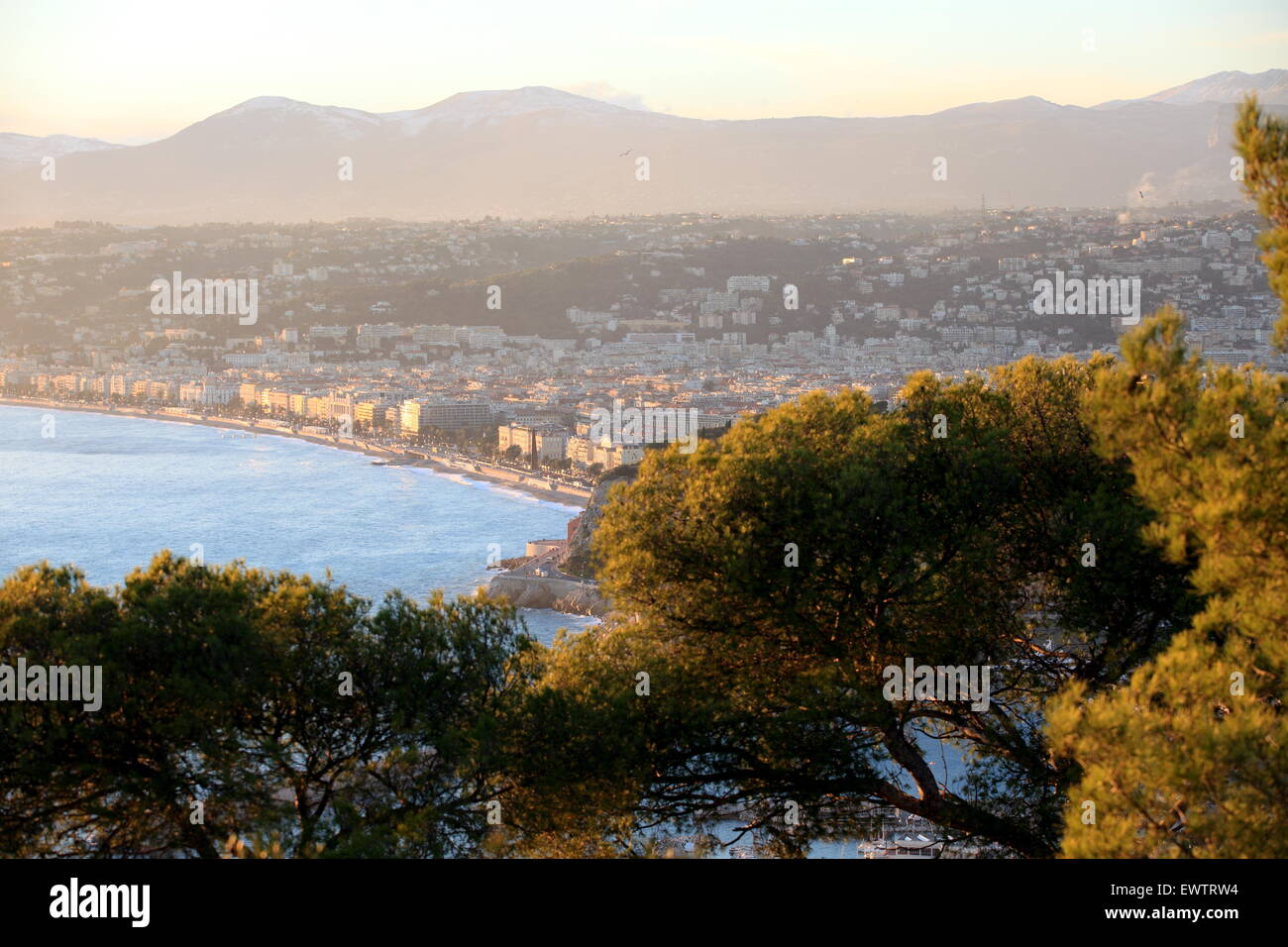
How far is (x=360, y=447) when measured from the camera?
44.0 m

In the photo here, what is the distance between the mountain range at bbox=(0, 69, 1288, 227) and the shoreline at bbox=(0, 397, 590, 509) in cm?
3683

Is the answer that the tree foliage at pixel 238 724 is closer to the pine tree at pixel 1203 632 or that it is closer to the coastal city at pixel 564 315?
the pine tree at pixel 1203 632

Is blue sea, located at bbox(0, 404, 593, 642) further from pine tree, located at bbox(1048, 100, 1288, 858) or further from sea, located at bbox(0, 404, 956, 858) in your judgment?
pine tree, located at bbox(1048, 100, 1288, 858)

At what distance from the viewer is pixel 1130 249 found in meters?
55.7

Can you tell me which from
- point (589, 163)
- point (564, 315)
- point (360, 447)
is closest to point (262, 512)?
point (360, 447)

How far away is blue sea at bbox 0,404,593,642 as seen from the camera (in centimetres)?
2430

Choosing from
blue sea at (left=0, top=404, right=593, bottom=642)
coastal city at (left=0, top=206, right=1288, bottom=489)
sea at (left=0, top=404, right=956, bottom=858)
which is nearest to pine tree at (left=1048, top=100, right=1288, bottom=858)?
sea at (left=0, top=404, right=956, bottom=858)

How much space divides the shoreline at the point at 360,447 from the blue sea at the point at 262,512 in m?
0.62

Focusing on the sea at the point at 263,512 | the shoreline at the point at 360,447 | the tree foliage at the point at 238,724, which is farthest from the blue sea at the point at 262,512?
the tree foliage at the point at 238,724

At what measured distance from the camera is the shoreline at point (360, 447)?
35062 millimetres

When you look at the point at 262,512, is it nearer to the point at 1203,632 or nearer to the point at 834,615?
the point at 834,615

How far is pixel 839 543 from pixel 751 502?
40 centimetres

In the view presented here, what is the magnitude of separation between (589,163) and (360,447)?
7624 cm
